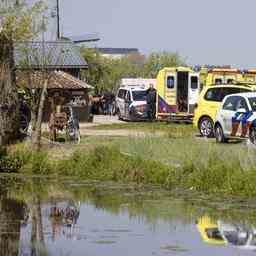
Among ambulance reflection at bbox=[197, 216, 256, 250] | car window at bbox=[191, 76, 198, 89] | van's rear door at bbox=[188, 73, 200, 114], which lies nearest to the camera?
ambulance reflection at bbox=[197, 216, 256, 250]

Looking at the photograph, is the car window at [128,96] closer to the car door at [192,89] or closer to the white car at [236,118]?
the car door at [192,89]

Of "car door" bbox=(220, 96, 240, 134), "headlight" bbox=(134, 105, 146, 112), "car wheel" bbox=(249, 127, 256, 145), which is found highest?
"car door" bbox=(220, 96, 240, 134)

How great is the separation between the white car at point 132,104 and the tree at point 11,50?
21100 millimetres

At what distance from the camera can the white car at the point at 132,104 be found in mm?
47812

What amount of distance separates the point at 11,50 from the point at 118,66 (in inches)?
2968

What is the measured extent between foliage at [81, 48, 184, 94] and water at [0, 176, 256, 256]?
5960cm

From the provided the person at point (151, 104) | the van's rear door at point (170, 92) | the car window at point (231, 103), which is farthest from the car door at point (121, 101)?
the car window at point (231, 103)

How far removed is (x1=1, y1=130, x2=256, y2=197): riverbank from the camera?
60.1 feet

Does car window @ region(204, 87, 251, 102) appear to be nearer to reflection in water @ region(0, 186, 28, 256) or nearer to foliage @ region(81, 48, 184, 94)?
reflection in water @ region(0, 186, 28, 256)

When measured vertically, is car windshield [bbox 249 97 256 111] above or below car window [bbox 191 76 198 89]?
above

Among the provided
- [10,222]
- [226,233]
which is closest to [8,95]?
[10,222]

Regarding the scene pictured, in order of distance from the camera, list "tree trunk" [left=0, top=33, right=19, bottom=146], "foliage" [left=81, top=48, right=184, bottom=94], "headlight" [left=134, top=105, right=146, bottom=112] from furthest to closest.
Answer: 1. "foliage" [left=81, top=48, right=184, bottom=94]
2. "headlight" [left=134, top=105, right=146, bottom=112]
3. "tree trunk" [left=0, top=33, right=19, bottom=146]

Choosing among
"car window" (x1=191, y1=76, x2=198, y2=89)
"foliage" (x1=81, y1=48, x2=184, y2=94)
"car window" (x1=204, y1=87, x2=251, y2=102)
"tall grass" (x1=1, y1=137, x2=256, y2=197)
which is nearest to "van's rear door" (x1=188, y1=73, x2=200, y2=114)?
"car window" (x1=191, y1=76, x2=198, y2=89)

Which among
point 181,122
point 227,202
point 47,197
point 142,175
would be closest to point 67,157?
point 142,175
